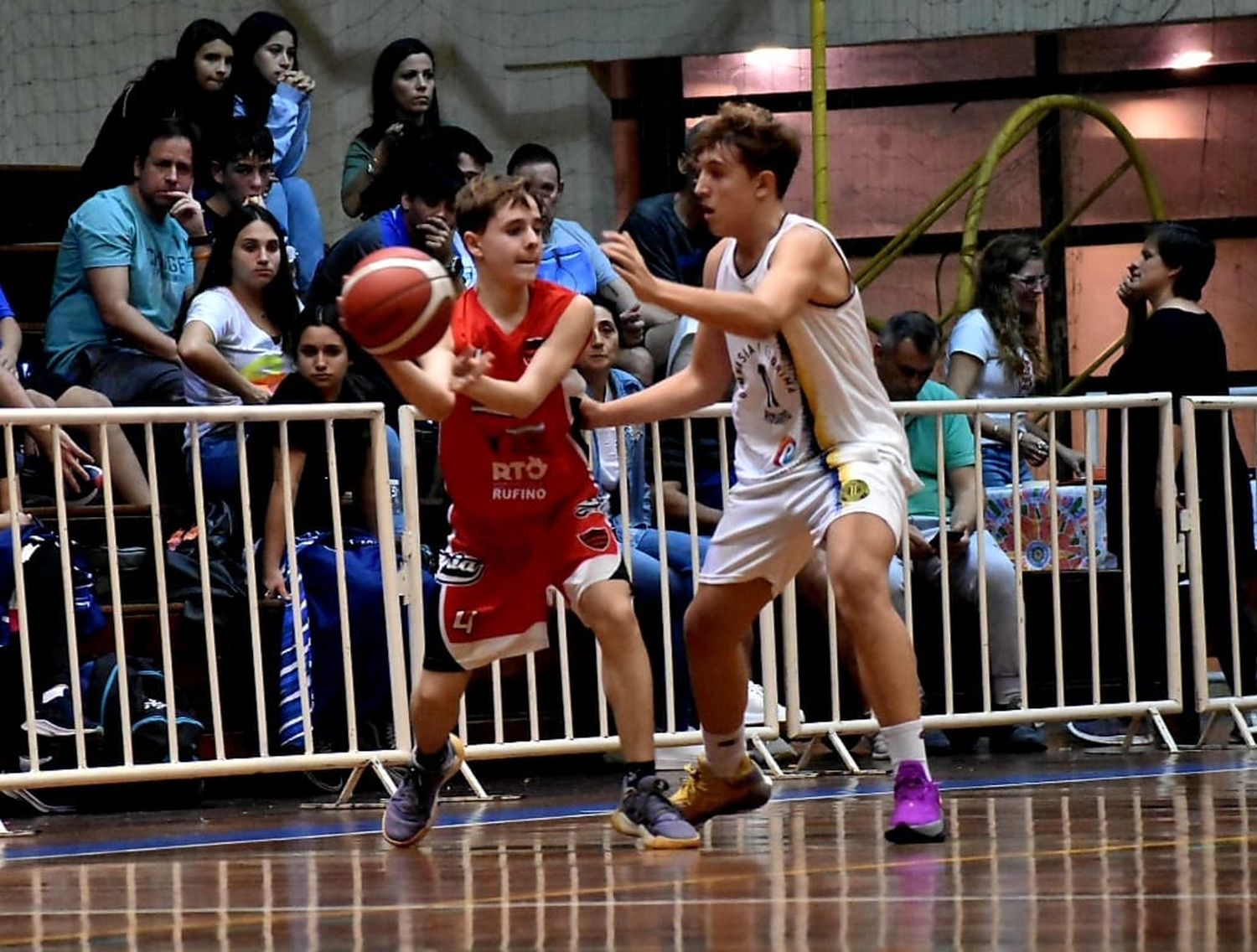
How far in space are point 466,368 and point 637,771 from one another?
119cm

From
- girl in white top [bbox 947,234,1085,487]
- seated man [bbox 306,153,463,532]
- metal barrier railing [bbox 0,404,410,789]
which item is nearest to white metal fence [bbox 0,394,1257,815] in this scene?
metal barrier railing [bbox 0,404,410,789]

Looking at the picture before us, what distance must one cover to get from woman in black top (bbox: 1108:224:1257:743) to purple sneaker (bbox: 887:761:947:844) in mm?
3304

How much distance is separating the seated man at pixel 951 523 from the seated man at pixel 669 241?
1348 millimetres

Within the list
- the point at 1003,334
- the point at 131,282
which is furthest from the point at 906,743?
the point at 131,282

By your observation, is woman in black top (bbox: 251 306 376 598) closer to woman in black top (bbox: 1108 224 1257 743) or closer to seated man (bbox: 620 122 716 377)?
seated man (bbox: 620 122 716 377)

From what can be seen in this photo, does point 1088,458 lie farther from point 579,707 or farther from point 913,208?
point 913,208

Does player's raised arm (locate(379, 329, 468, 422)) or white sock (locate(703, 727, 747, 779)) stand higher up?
player's raised arm (locate(379, 329, 468, 422))

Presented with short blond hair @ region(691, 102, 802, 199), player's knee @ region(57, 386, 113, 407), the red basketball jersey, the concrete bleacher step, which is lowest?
the red basketball jersey

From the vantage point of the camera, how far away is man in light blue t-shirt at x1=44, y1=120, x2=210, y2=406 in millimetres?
8688

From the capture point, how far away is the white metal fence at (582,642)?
286 inches

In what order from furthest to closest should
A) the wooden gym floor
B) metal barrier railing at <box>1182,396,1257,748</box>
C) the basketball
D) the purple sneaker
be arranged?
metal barrier railing at <box>1182,396,1257,748</box>, the purple sneaker, the basketball, the wooden gym floor

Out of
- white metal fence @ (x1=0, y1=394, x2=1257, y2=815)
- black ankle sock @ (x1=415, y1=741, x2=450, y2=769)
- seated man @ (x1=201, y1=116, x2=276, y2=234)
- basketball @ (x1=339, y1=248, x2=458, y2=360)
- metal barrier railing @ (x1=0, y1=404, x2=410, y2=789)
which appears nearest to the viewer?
basketball @ (x1=339, y1=248, x2=458, y2=360)

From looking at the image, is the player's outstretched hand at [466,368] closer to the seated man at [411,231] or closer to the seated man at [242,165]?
the seated man at [411,231]

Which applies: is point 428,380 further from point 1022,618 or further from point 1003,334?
point 1003,334
